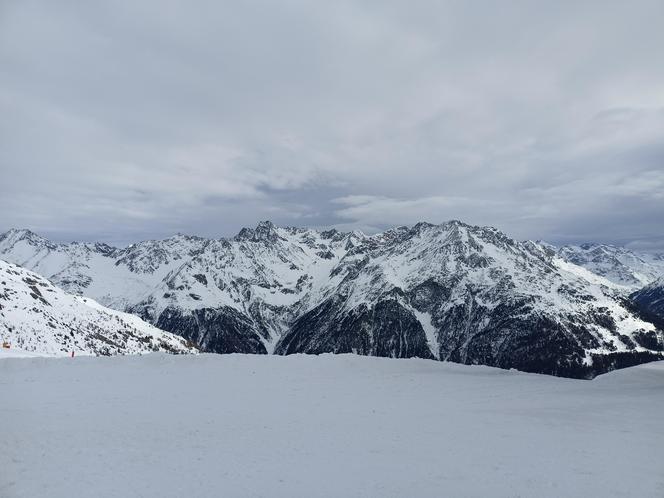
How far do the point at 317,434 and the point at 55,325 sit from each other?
159 meters

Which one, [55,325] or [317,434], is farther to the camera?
[55,325]

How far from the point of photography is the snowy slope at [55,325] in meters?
125

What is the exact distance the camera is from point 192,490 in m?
14.4

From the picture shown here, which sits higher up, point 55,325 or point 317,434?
point 317,434

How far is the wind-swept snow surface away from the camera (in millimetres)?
15070

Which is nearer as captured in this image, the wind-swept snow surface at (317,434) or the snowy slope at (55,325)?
the wind-swept snow surface at (317,434)

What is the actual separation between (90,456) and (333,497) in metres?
9.57

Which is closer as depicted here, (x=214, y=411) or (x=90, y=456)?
(x=90, y=456)

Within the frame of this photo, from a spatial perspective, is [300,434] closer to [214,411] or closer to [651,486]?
[214,411]

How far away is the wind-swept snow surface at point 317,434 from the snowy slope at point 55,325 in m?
104

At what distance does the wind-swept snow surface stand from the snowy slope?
10371 cm

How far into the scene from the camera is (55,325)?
146m

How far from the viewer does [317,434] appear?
64.8 ft

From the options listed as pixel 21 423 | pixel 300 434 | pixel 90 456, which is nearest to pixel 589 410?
pixel 300 434
